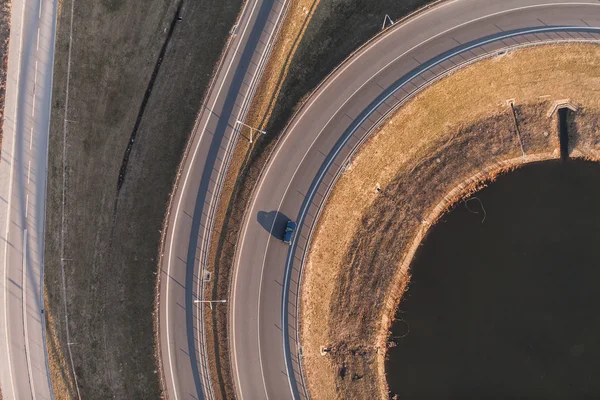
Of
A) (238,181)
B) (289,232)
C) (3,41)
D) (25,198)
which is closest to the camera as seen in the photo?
(289,232)

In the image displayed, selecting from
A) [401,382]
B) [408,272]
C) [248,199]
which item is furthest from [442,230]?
[248,199]

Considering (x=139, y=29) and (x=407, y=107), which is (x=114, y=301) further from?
(x=407, y=107)

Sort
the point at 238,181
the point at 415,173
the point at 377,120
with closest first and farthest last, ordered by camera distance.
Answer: the point at 238,181, the point at 377,120, the point at 415,173

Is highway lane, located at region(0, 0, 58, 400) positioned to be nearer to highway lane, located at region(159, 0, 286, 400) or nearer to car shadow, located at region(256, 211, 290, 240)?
highway lane, located at region(159, 0, 286, 400)

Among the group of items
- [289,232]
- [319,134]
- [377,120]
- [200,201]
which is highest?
[377,120]

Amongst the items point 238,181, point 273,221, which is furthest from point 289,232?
point 238,181

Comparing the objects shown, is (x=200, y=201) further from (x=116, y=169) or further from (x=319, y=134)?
(x=319, y=134)
